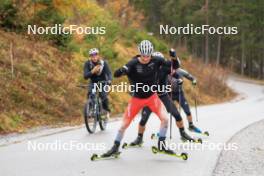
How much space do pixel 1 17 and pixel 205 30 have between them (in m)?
44.2

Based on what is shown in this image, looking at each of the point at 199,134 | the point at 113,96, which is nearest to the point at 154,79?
the point at 199,134

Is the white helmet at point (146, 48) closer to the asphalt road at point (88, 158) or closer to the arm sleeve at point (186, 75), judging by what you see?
the asphalt road at point (88, 158)

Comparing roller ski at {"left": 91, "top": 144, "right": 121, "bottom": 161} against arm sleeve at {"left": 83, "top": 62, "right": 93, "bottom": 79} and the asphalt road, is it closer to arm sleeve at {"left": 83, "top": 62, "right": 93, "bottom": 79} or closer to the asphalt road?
the asphalt road

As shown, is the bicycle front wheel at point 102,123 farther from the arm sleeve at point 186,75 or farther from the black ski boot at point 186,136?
the black ski boot at point 186,136

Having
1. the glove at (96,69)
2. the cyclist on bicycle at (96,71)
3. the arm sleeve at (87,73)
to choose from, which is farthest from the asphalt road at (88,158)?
the glove at (96,69)

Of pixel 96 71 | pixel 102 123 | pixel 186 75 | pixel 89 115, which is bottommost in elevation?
pixel 102 123

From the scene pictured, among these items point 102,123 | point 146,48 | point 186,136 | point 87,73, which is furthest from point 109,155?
point 102,123

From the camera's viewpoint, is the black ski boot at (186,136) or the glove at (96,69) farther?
the glove at (96,69)

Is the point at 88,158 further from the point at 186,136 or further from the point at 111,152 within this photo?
the point at 186,136

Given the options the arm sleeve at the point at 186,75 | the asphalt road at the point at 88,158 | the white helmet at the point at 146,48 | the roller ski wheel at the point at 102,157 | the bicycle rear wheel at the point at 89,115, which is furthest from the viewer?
the bicycle rear wheel at the point at 89,115

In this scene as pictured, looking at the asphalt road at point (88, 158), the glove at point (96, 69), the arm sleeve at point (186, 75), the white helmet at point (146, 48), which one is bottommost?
the asphalt road at point (88, 158)

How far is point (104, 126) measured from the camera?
1390 centimetres

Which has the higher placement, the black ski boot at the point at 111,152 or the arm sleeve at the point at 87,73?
the arm sleeve at the point at 87,73

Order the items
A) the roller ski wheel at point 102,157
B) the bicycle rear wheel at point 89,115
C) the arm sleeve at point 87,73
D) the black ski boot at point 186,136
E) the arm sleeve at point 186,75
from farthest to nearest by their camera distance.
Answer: the arm sleeve at point 87,73 → the bicycle rear wheel at point 89,115 → the arm sleeve at point 186,75 → the black ski boot at point 186,136 → the roller ski wheel at point 102,157
